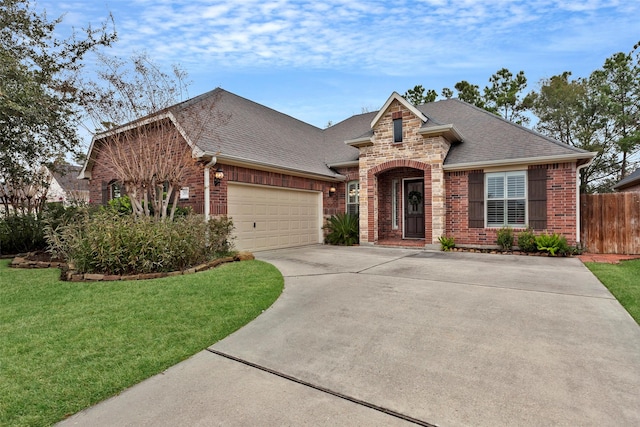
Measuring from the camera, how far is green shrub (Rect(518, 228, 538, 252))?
9852mm

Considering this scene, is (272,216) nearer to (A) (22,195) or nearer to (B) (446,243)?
(B) (446,243)

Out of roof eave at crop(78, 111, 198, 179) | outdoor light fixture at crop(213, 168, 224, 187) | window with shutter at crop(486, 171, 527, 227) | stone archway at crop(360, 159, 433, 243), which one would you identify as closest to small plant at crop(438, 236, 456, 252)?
stone archway at crop(360, 159, 433, 243)

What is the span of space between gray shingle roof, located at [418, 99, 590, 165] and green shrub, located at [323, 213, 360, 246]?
13.5 feet

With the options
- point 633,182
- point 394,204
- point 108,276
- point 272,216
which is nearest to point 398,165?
point 394,204

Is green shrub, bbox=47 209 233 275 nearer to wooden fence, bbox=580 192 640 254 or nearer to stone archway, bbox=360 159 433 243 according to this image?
stone archway, bbox=360 159 433 243

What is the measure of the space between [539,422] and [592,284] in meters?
4.93

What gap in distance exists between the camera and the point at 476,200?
1106cm

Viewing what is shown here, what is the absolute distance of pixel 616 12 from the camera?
8844 millimetres

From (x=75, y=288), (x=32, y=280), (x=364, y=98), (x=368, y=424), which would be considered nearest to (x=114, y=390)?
(x=368, y=424)

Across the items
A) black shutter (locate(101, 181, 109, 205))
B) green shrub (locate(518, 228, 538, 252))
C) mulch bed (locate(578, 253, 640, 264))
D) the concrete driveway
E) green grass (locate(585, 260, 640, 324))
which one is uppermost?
black shutter (locate(101, 181, 109, 205))

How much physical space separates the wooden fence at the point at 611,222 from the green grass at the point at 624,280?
197 centimetres

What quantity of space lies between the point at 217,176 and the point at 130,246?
3516 mm

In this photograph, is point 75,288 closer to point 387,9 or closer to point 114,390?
point 114,390

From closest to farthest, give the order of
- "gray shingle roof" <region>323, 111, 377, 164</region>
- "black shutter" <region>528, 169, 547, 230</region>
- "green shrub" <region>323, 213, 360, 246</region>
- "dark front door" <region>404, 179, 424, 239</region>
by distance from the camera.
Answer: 1. "black shutter" <region>528, 169, 547, 230</region>
2. "green shrub" <region>323, 213, 360, 246</region>
3. "dark front door" <region>404, 179, 424, 239</region>
4. "gray shingle roof" <region>323, 111, 377, 164</region>
